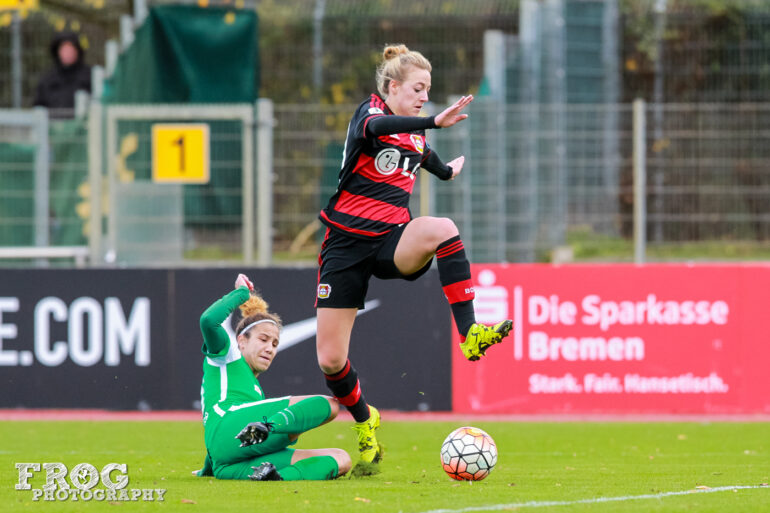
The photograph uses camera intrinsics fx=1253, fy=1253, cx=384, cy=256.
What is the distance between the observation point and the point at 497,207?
13.3 m

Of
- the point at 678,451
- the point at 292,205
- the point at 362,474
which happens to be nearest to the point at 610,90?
the point at 292,205

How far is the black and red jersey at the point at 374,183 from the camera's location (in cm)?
717

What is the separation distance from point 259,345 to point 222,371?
10.5 inches

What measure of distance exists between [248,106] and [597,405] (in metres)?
4.64

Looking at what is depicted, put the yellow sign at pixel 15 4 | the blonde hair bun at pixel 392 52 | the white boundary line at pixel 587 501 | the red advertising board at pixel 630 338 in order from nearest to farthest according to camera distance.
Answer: the white boundary line at pixel 587 501
the blonde hair bun at pixel 392 52
the red advertising board at pixel 630 338
the yellow sign at pixel 15 4

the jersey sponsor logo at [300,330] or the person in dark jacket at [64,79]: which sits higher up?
the person in dark jacket at [64,79]

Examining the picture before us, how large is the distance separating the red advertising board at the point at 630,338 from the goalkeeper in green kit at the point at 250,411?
5.06m

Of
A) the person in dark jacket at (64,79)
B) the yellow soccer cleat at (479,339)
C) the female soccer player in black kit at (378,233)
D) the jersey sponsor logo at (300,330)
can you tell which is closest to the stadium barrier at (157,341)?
the jersey sponsor logo at (300,330)

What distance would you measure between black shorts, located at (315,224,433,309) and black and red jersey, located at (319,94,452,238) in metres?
0.06

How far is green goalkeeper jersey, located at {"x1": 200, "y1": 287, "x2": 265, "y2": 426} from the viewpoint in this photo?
22.8ft

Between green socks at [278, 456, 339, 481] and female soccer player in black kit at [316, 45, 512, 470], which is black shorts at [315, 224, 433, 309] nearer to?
female soccer player in black kit at [316, 45, 512, 470]

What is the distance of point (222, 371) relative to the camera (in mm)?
7102

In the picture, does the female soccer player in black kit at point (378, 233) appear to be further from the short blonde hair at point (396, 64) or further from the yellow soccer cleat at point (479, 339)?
the yellow soccer cleat at point (479, 339)

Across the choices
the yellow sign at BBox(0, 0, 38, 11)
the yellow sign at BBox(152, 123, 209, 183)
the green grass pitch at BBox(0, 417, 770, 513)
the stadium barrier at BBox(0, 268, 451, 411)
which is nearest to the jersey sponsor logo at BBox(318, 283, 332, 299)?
the green grass pitch at BBox(0, 417, 770, 513)
